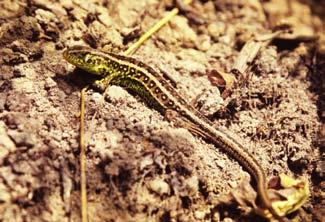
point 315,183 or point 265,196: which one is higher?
point 315,183

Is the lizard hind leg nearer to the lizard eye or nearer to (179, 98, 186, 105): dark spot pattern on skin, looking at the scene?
the lizard eye

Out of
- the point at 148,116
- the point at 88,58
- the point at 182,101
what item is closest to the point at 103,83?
the point at 88,58

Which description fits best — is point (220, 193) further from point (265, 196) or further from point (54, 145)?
point (54, 145)

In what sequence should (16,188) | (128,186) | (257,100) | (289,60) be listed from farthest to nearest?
(289,60) → (257,100) → (128,186) → (16,188)

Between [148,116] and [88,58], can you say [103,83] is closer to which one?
[88,58]

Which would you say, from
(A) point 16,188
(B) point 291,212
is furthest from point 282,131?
(A) point 16,188

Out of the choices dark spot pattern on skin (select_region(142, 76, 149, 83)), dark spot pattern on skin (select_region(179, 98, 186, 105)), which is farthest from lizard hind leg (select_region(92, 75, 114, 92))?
dark spot pattern on skin (select_region(179, 98, 186, 105))
